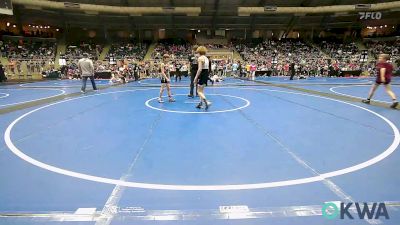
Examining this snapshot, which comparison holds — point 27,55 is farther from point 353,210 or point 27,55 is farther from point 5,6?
point 353,210

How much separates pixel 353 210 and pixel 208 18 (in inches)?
1482

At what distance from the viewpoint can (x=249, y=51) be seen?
39.4 m

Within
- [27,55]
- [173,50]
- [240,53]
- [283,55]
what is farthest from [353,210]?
[27,55]

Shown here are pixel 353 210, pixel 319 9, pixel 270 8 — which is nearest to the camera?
pixel 353 210

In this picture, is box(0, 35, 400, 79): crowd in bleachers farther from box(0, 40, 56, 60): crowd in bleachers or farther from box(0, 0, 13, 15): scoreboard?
box(0, 0, 13, 15): scoreboard

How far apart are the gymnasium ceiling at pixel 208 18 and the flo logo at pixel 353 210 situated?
3377 centimetres

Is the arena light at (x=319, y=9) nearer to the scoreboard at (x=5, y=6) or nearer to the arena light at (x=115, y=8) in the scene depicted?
the arena light at (x=115, y=8)

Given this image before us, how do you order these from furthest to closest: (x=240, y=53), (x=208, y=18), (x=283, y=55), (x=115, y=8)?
(x=240, y=53) < (x=208, y=18) < (x=283, y=55) < (x=115, y=8)

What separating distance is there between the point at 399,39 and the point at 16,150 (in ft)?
162

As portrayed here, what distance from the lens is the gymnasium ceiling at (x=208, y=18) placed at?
1344 inches

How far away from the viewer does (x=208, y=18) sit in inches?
1495

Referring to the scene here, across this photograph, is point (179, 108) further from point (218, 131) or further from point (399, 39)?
point (399, 39)

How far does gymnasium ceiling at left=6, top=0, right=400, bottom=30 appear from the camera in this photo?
112 feet

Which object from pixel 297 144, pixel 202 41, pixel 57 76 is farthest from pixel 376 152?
pixel 202 41
